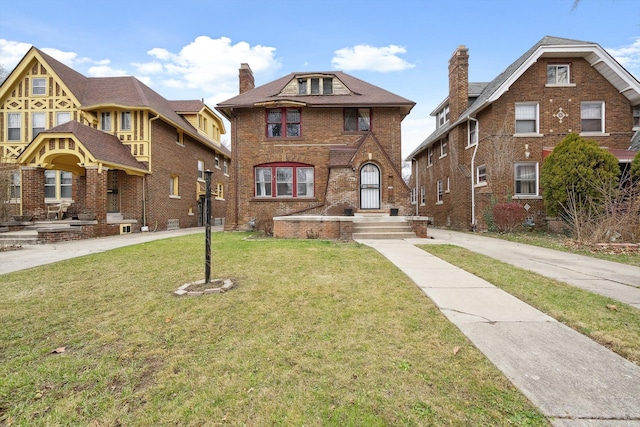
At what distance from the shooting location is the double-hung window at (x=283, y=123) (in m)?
Result: 15.5

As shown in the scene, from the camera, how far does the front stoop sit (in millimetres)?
11320

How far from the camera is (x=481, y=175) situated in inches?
631

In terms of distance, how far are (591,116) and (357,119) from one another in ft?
39.7

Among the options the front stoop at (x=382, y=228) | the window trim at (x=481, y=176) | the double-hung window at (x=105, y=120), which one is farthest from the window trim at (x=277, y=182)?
the window trim at (x=481, y=176)

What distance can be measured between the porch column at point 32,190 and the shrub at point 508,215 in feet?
68.3

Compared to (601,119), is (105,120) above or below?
above

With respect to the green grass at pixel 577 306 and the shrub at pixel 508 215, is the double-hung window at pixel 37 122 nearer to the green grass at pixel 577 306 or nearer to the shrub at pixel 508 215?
the green grass at pixel 577 306

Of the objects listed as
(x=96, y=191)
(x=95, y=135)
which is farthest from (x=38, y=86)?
(x=96, y=191)

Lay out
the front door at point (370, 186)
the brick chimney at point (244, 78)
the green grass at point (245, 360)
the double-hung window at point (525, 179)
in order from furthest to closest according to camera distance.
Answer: the brick chimney at point (244, 78), the double-hung window at point (525, 179), the front door at point (370, 186), the green grass at point (245, 360)

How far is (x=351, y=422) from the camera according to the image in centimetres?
182

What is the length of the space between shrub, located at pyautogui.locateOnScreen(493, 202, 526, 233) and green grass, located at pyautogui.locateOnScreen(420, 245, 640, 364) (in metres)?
7.97

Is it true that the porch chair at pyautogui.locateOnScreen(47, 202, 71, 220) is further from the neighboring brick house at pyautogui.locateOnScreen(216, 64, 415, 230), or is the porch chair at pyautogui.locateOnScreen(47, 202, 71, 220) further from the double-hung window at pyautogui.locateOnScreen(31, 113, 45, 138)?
the neighboring brick house at pyautogui.locateOnScreen(216, 64, 415, 230)

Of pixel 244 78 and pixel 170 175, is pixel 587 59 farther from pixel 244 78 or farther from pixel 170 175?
pixel 170 175

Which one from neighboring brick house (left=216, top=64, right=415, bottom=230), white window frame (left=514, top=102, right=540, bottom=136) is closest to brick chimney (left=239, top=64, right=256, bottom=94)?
neighboring brick house (left=216, top=64, right=415, bottom=230)
